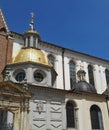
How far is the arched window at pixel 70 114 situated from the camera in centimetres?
2098

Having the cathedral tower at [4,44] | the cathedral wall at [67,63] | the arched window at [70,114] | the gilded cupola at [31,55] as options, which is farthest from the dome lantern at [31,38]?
the arched window at [70,114]

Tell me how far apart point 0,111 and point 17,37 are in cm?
1474

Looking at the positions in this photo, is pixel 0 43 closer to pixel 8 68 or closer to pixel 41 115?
pixel 8 68

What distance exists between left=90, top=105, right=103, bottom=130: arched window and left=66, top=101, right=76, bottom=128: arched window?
215 centimetres

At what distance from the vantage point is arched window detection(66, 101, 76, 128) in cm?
2098

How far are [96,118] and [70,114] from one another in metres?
3.09

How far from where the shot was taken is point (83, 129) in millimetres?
21250

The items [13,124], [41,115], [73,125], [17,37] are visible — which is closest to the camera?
[13,124]

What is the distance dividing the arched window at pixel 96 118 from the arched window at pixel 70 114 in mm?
2153

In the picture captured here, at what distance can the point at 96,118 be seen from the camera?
22953 mm

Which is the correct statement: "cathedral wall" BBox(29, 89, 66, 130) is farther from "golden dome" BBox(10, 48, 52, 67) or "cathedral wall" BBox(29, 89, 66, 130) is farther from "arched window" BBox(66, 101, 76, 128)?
"golden dome" BBox(10, 48, 52, 67)

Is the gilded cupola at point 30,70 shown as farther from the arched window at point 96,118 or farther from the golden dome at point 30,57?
the arched window at point 96,118

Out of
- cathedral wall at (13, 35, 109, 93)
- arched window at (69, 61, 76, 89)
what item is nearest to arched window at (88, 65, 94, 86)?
cathedral wall at (13, 35, 109, 93)

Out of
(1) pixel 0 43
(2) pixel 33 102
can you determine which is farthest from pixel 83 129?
(1) pixel 0 43
